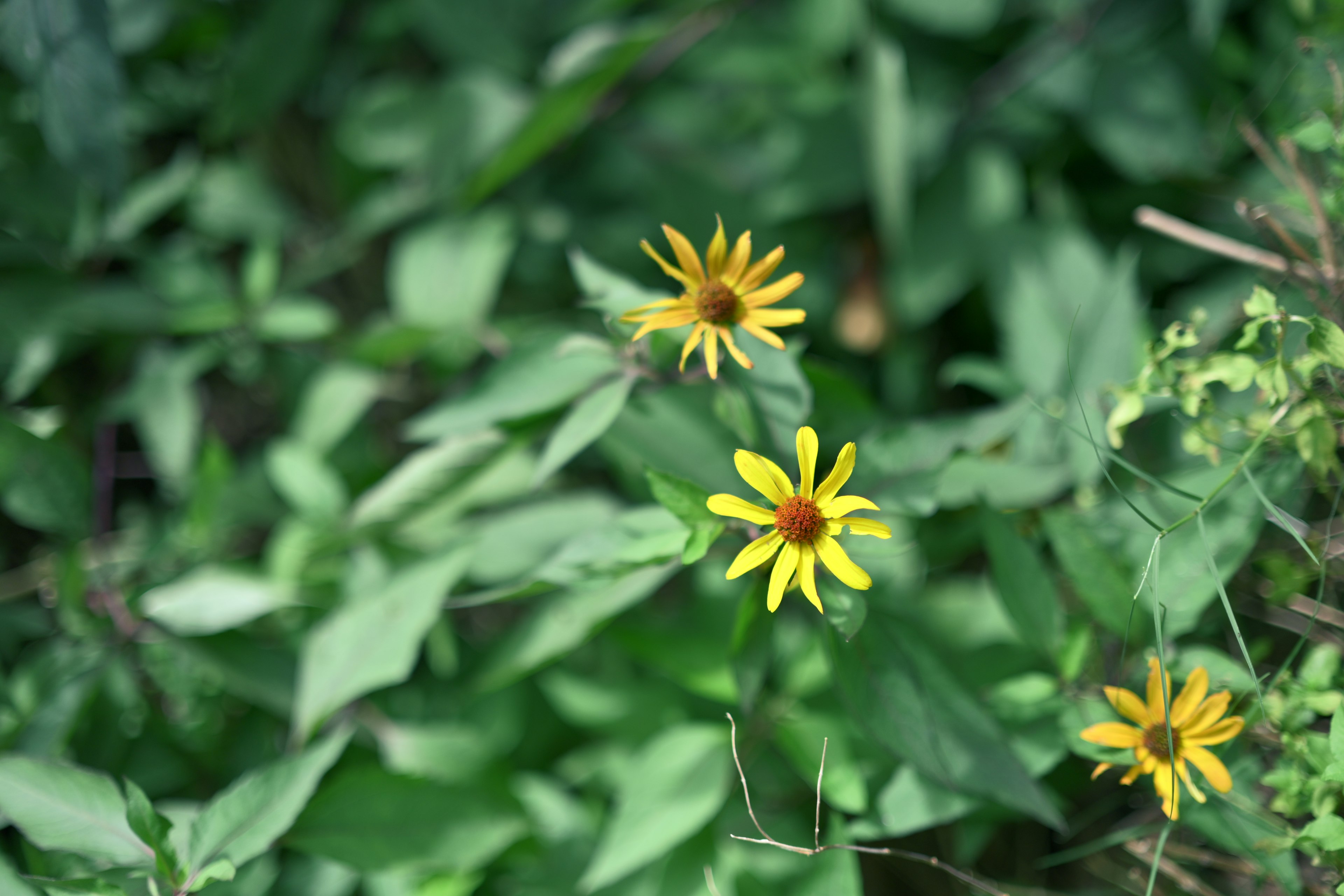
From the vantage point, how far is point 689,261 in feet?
2.36

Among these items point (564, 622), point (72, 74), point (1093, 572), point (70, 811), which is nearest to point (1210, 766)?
point (1093, 572)

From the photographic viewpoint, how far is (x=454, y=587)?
1.16 meters

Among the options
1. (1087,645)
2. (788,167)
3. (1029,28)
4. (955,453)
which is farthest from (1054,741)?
(1029,28)

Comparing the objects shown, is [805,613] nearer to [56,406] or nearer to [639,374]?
[639,374]

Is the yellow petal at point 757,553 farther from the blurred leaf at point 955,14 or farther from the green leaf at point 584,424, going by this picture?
the blurred leaf at point 955,14

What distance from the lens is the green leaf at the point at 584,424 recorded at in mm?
771

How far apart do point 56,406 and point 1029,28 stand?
1913 millimetres

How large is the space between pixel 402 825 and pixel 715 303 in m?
0.75

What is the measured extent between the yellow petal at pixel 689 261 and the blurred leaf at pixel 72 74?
2.81ft

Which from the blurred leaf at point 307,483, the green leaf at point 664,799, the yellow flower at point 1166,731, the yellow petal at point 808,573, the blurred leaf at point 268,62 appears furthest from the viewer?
the blurred leaf at point 268,62

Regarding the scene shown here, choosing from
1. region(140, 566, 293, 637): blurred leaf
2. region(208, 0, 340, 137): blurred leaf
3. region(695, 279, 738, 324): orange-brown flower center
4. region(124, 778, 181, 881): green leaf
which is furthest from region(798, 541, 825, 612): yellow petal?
region(208, 0, 340, 137): blurred leaf

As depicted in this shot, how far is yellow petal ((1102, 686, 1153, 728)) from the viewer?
702 millimetres

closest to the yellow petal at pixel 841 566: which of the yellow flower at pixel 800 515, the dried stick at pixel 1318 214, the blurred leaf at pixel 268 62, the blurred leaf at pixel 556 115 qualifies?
the yellow flower at pixel 800 515

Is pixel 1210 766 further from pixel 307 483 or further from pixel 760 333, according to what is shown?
pixel 307 483
